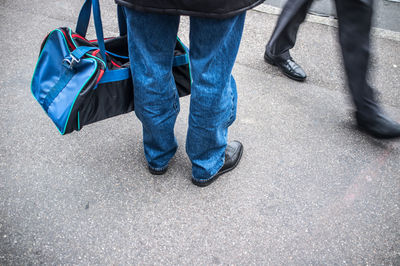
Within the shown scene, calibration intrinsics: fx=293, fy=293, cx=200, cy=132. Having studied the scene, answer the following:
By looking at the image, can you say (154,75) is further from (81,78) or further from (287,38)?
(287,38)

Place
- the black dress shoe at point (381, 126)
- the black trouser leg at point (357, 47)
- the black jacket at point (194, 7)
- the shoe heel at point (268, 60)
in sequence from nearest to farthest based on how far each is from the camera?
the black jacket at point (194, 7)
the black trouser leg at point (357, 47)
the black dress shoe at point (381, 126)
the shoe heel at point (268, 60)

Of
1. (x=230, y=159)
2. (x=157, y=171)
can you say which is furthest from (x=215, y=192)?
(x=157, y=171)

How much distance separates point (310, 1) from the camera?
1.92m

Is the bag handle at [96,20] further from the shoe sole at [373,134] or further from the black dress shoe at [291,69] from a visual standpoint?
the shoe sole at [373,134]

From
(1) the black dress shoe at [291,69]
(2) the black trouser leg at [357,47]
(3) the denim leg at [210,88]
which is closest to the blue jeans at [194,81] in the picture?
(3) the denim leg at [210,88]

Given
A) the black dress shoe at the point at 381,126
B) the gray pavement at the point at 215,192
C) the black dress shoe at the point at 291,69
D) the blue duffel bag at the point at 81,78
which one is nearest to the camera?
the blue duffel bag at the point at 81,78

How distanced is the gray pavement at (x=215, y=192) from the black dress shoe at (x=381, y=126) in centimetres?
8

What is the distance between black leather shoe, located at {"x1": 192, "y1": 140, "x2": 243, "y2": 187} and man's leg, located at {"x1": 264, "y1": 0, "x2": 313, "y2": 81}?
0.88m

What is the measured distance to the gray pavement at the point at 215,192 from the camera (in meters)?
1.42

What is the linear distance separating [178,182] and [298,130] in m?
0.95

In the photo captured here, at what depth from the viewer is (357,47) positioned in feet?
5.59

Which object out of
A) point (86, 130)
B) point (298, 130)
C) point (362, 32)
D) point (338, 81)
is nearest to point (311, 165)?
point (298, 130)

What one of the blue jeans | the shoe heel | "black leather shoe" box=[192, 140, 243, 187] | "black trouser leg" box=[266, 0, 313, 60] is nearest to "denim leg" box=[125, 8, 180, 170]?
the blue jeans

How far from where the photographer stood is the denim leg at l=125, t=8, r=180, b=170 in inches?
42.9
